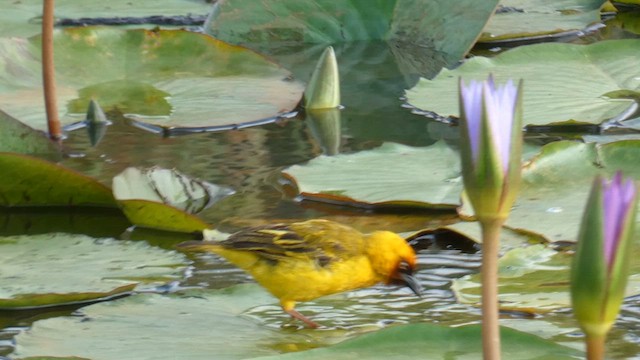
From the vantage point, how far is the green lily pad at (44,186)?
2633 millimetres

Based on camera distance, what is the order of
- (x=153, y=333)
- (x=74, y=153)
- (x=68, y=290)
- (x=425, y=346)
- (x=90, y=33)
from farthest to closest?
(x=90, y=33) < (x=74, y=153) < (x=68, y=290) < (x=153, y=333) < (x=425, y=346)

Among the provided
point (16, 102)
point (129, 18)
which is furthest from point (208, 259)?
point (129, 18)

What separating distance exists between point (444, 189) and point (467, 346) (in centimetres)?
100

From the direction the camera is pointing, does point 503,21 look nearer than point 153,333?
No

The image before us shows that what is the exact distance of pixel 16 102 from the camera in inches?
134

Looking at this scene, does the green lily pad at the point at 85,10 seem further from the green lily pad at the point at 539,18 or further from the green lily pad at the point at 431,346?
the green lily pad at the point at 431,346

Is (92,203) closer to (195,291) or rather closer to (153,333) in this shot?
(195,291)

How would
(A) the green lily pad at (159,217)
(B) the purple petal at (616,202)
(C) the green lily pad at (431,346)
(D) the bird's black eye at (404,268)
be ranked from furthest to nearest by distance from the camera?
(A) the green lily pad at (159,217) → (D) the bird's black eye at (404,268) → (C) the green lily pad at (431,346) → (B) the purple petal at (616,202)

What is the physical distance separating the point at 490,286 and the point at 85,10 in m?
3.77

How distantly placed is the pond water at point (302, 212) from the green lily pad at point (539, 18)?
0.54 m

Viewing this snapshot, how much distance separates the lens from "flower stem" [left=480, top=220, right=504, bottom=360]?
3.78ft

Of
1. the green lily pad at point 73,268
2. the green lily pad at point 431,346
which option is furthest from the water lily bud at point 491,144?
the green lily pad at point 73,268

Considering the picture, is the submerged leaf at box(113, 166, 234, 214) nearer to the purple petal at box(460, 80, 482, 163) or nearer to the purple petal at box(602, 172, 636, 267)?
the purple petal at box(460, 80, 482, 163)

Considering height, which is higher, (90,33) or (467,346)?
(90,33)
